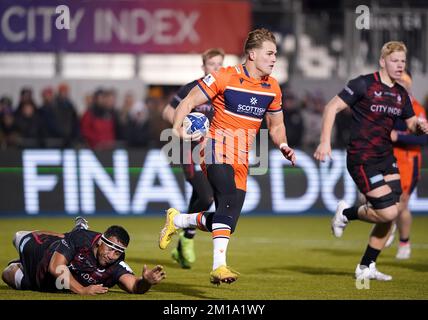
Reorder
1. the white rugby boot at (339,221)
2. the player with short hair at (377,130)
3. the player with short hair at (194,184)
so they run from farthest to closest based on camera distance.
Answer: the player with short hair at (194,184)
the white rugby boot at (339,221)
the player with short hair at (377,130)

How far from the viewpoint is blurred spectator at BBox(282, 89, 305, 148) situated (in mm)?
22609

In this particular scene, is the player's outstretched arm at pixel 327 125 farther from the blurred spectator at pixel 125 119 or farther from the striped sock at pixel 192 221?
the blurred spectator at pixel 125 119

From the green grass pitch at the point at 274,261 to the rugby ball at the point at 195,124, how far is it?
1691 millimetres

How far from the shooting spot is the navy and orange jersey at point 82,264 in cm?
1030

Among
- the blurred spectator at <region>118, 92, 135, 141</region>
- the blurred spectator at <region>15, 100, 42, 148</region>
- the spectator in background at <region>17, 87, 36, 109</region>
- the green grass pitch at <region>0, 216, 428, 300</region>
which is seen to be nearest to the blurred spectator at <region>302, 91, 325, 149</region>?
the green grass pitch at <region>0, 216, 428, 300</region>

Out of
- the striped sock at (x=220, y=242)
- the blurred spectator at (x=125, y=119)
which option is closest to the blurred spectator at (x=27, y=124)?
the blurred spectator at (x=125, y=119)

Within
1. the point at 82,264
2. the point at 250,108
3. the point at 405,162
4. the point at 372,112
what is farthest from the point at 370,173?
the point at 82,264

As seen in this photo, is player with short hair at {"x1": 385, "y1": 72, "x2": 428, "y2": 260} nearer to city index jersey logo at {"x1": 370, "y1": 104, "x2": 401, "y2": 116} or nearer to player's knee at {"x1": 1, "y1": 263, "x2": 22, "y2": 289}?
city index jersey logo at {"x1": 370, "y1": 104, "x2": 401, "y2": 116}

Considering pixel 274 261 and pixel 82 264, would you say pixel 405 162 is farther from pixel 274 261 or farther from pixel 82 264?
pixel 82 264

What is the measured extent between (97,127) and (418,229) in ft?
23.8

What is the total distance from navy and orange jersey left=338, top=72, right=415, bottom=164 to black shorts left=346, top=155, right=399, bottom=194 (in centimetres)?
6

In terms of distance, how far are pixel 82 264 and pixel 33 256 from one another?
1.97 feet

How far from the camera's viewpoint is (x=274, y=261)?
1435cm
